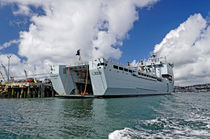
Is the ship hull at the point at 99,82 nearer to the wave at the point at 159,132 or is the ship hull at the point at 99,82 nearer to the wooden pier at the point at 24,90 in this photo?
the wooden pier at the point at 24,90

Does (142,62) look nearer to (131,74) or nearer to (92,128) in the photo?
(131,74)

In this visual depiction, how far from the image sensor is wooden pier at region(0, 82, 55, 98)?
106 ft

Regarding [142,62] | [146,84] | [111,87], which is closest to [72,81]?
[111,87]

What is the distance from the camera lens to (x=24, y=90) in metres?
34.4

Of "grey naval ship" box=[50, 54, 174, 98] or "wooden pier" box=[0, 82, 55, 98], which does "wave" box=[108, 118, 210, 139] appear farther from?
"wooden pier" box=[0, 82, 55, 98]

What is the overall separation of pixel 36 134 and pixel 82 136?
188cm

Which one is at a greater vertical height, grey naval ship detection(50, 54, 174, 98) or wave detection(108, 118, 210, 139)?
grey naval ship detection(50, 54, 174, 98)

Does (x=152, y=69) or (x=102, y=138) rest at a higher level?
(x=152, y=69)

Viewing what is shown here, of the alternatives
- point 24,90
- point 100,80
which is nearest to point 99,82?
point 100,80

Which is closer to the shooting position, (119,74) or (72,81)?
(119,74)

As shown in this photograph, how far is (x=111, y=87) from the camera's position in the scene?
22281 millimetres

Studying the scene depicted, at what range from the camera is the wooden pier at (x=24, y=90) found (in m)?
32.3

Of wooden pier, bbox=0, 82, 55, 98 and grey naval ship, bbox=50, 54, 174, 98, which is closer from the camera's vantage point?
grey naval ship, bbox=50, 54, 174, 98

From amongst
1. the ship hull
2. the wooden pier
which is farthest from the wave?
the wooden pier
